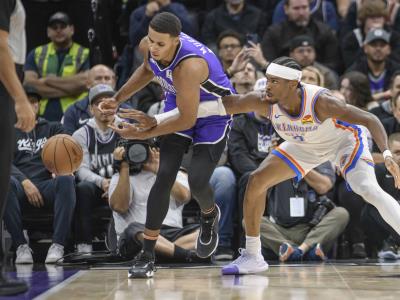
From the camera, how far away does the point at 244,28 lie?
31.7 feet

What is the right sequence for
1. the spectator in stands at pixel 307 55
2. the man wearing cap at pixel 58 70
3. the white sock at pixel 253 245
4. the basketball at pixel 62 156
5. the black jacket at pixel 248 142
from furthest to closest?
the man wearing cap at pixel 58 70 < the spectator in stands at pixel 307 55 < the black jacket at pixel 248 142 < the basketball at pixel 62 156 < the white sock at pixel 253 245

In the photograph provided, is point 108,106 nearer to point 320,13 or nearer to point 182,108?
point 182,108

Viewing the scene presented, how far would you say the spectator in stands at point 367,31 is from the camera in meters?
9.25

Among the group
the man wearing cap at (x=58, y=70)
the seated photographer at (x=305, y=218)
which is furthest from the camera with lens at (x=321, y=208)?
the man wearing cap at (x=58, y=70)

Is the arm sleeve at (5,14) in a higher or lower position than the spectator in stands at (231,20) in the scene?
lower

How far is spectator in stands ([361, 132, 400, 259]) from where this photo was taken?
24.1 ft

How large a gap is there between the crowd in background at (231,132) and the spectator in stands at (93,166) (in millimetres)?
10

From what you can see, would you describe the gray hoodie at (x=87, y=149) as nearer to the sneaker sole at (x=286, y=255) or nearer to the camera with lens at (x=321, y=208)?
the sneaker sole at (x=286, y=255)

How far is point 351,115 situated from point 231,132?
2.55 m

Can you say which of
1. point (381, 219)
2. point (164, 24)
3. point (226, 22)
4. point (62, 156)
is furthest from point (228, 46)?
point (164, 24)

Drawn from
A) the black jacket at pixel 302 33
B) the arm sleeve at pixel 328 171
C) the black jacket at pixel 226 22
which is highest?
the black jacket at pixel 226 22

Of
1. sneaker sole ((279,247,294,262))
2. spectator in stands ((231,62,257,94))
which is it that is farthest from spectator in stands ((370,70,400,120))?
sneaker sole ((279,247,294,262))

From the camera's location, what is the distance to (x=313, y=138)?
231 inches

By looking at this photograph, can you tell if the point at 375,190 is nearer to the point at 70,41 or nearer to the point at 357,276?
the point at 357,276
